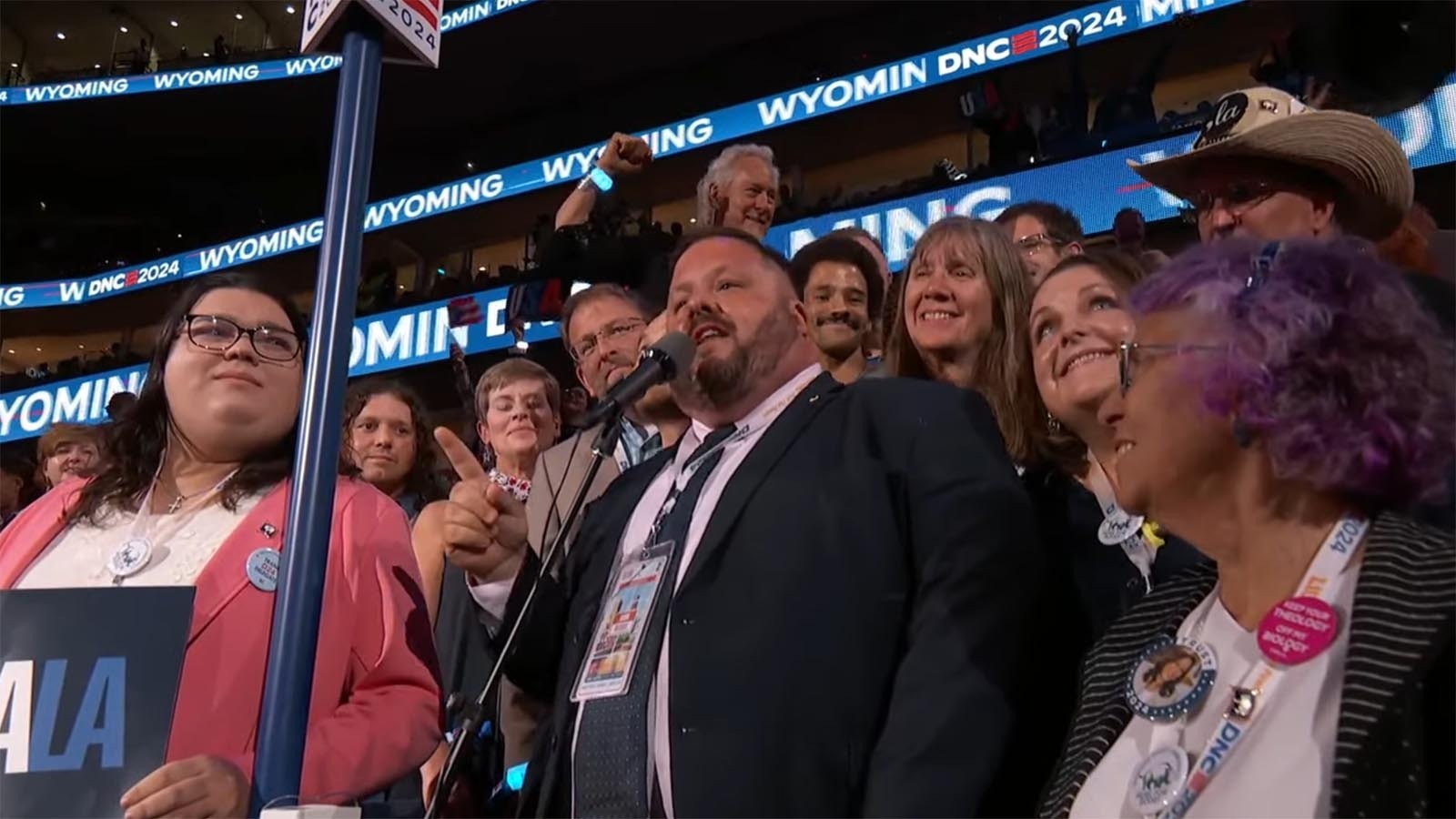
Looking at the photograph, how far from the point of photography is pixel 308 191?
491 inches

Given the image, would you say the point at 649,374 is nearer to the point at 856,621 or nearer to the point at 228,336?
the point at 856,621

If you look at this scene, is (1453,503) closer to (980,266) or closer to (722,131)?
(980,266)

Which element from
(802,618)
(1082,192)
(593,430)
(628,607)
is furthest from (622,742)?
(1082,192)

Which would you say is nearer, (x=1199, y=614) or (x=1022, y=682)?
(x=1199, y=614)

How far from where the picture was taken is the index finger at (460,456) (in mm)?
1665

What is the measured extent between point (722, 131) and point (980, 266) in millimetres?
6116

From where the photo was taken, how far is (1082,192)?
577 centimetres

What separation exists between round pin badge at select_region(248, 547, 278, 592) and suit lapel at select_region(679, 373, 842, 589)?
52 cm

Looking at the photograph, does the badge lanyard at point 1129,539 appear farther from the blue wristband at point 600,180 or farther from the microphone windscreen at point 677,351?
the blue wristband at point 600,180

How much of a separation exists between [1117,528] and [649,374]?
26.9 inches

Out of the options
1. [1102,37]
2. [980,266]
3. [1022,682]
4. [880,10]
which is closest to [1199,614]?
[1022,682]

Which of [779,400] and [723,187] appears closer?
[779,400]

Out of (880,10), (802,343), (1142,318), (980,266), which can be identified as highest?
(880,10)

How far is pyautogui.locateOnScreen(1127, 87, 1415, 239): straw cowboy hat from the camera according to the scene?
1.69m
